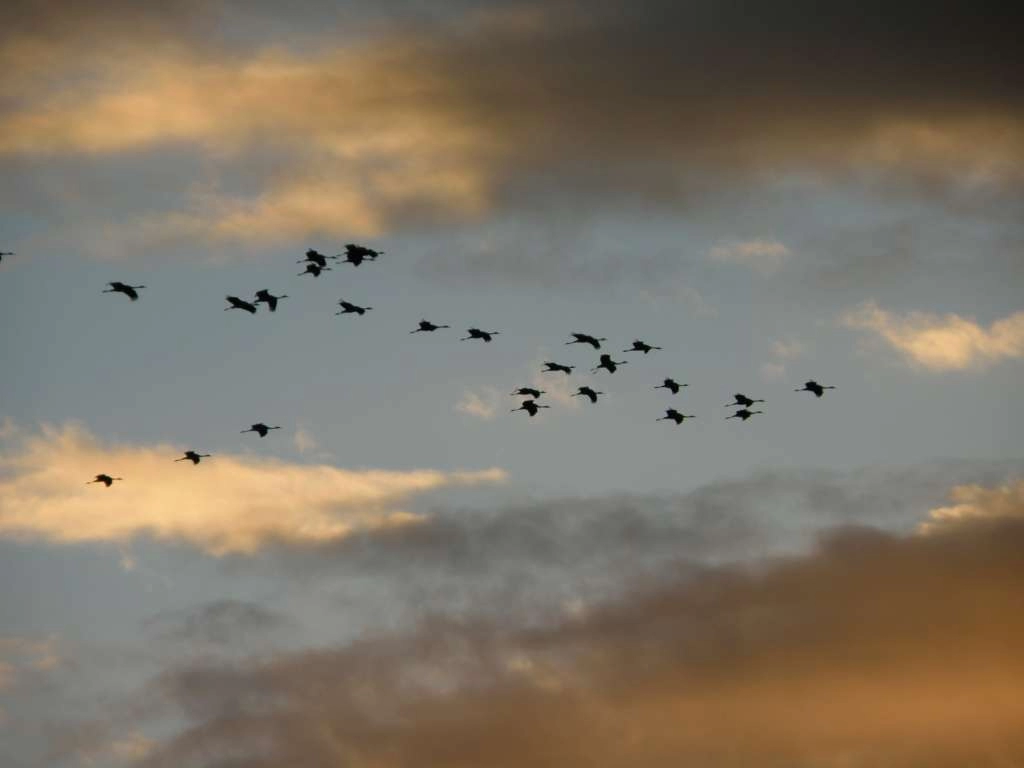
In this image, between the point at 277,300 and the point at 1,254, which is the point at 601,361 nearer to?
the point at 277,300

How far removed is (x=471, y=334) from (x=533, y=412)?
1153 centimetres

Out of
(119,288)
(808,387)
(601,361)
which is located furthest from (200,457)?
(808,387)

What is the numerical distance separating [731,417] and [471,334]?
2425cm

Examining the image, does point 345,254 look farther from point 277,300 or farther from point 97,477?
point 97,477

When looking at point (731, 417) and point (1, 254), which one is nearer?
point (1, 254)

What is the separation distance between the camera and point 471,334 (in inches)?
7559

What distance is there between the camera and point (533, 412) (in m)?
200

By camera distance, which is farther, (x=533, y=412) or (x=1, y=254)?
(x=533, y=412)

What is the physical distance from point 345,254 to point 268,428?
63.2ft

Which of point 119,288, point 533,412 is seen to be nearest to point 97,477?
point 119,288

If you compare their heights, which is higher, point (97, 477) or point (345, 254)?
point (345, 254)

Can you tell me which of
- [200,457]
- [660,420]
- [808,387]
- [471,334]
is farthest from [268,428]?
[808,387]

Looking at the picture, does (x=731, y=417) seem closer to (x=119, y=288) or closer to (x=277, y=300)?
(x=277, y=300)

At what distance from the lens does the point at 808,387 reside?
199 meters
